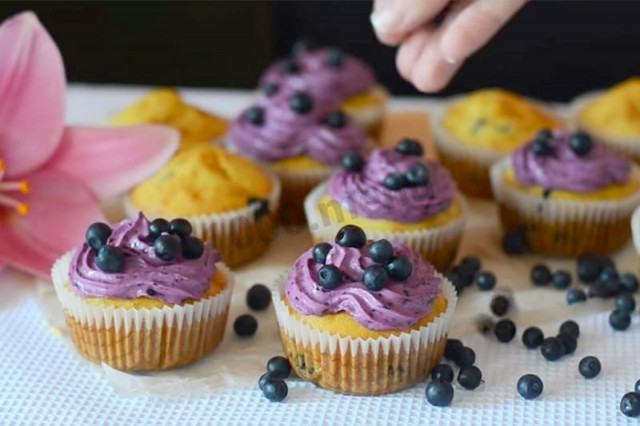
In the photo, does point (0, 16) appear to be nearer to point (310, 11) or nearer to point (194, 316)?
point (310, 11)

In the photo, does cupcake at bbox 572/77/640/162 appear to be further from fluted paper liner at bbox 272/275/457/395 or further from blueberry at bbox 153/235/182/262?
blueberry at bbox 153/235/182/262

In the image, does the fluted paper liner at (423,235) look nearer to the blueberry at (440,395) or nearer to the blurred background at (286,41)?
the blueberry at (440,395)

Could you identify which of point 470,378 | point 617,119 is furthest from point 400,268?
point 617,119

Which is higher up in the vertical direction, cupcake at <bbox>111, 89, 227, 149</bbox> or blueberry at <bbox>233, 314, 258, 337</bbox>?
blueberry at <bbox>233, 314, 258, 337</bbox>

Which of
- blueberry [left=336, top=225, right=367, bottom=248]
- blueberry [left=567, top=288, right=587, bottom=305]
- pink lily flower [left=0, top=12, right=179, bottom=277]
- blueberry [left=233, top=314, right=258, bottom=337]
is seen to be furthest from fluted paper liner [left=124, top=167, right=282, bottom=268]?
blueberry [left=567, top=288, right=587, bottom=305]

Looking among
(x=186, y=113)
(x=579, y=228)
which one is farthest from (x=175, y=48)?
(x=579, y=228)

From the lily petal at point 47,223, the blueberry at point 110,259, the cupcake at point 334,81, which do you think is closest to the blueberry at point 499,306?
the blueberry at point 110,259

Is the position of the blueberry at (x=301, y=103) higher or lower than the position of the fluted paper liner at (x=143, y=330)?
lower
